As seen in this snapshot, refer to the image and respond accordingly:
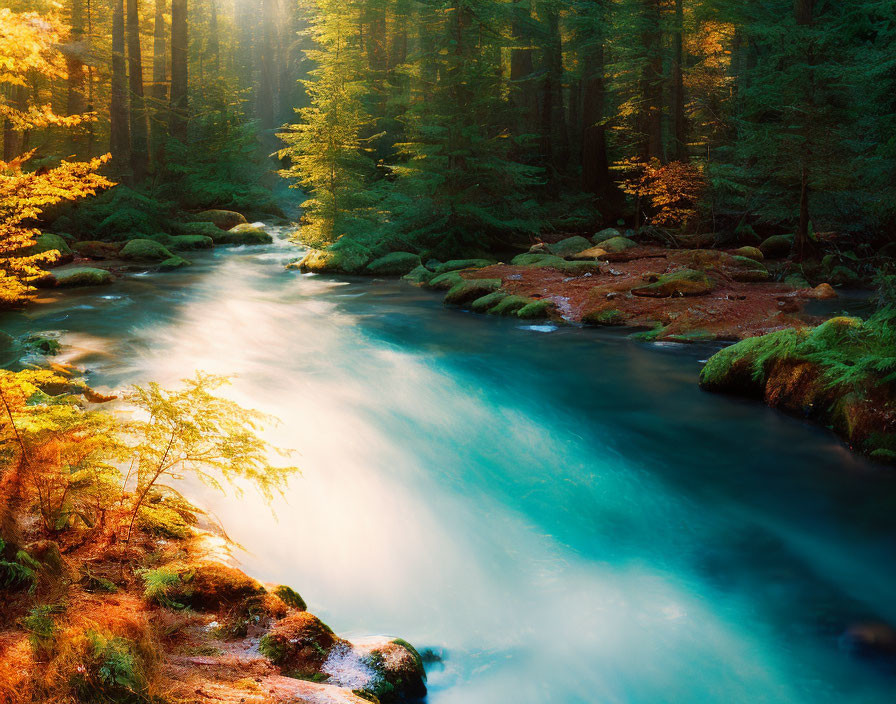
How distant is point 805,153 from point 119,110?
69.2ft

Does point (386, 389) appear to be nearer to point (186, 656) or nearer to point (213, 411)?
point (213, 411)

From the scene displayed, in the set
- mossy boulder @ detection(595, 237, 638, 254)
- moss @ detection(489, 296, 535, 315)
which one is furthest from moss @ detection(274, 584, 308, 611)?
mossy boulder @ detection(595, 237, 638, 254)

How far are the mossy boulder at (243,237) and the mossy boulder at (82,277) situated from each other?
→ 8666mm

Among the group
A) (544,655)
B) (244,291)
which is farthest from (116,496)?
(244,291)

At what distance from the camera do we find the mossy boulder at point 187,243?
22406 millimetres

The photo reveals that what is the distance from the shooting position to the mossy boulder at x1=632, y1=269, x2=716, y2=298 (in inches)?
510

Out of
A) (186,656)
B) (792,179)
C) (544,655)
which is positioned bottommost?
(544,655)

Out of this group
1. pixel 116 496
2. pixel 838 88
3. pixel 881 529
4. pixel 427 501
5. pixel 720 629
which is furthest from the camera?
pixel 838 88

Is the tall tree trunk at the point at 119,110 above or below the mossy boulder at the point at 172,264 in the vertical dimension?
above

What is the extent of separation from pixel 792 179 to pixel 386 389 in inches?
455

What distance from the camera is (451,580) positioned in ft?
16.1

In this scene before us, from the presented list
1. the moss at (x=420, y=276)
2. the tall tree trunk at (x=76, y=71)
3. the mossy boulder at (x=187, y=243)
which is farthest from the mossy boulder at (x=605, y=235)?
the tall tree trunk at (x=76, y=71)

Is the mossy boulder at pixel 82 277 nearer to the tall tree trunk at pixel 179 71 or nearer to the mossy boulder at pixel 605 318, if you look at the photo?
the mossy boulder at pixel 605 318

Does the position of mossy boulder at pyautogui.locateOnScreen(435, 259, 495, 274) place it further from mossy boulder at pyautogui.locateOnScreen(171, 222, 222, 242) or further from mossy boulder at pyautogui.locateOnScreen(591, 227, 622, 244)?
mossy boulder at pyautogui.locateOnScreen(171, 222, 222, 242)
